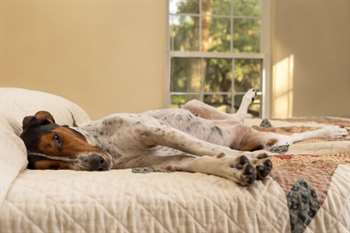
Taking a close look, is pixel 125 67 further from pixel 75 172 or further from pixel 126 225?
pixel 126 225

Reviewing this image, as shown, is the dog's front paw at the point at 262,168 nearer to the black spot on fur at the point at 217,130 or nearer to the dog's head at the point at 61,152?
the dog's head at the point at 61,152

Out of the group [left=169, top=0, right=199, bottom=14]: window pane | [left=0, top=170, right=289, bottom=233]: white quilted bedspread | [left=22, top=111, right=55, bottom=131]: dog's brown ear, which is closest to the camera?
[left=0, top=170, right=289, bottom=233]: white quilted bedspread

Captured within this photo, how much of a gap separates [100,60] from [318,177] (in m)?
3.01

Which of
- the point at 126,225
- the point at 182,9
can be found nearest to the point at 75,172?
the point at 126,225

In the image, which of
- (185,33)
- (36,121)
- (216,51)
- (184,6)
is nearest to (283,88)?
(216,51)

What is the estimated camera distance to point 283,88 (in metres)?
4.30

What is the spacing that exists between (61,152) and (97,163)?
0.12 metres

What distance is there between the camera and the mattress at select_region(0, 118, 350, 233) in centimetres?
105

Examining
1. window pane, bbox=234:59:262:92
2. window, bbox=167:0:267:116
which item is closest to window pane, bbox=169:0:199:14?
window, bbox=167:0:267:116

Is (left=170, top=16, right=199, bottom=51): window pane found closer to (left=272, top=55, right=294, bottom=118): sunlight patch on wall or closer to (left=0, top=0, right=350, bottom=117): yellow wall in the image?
(left=0, top=0, right=350, bottom=117): yellow wall

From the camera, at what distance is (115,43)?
3967mm

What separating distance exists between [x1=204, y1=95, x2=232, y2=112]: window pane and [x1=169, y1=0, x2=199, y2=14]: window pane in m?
0.82

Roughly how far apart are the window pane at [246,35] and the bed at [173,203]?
10.5 feet

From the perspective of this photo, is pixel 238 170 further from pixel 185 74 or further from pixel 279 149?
pixel 185 74
